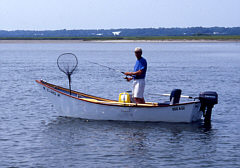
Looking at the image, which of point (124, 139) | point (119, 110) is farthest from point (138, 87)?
point (124, 139)

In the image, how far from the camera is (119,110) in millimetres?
16281

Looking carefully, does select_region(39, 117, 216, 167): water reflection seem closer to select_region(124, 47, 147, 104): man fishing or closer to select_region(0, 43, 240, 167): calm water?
select_region(0, 43, 240, 167): calm water

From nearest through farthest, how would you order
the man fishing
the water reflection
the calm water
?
the calm water, the water reflection, the man fishing

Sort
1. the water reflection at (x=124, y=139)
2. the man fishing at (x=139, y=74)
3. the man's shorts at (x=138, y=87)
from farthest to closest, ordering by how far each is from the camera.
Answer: the man's shorts at (x=138, y=87) → the man fishing at (x=139, y=74) → the water reflection at (x=124, y=139)

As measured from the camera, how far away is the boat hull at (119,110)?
A: 1581 centimetres

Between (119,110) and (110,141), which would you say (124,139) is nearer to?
(110,141)

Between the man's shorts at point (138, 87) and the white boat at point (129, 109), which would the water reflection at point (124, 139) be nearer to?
the white boat at point (129, 109)

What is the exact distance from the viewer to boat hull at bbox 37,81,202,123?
623 inches

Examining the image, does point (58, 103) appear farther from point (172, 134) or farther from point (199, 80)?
point (199, 80)

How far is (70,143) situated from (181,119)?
401cm

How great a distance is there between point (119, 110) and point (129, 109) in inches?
14.7

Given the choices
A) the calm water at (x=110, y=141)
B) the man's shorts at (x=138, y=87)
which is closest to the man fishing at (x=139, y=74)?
the man's shorts at (x=138, y=87)

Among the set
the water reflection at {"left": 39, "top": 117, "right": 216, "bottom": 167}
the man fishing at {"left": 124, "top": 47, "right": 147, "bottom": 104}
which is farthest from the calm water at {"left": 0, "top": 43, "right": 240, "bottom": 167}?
the man fishing at {"left": 124, "top": 47, "right": 147, "bottom": 104}

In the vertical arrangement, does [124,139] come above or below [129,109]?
below
